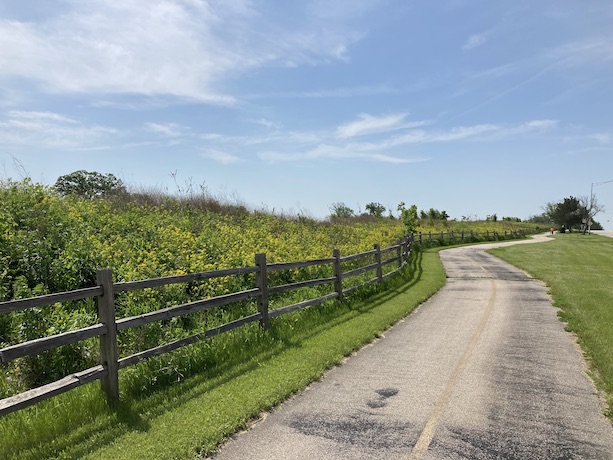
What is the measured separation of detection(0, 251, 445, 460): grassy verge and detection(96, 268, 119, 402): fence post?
172mm

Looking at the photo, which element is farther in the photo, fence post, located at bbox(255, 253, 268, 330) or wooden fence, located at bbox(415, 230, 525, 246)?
wooden fence, located at bbox(415, 230, 525, 246)

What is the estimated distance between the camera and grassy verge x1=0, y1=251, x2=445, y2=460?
428 cm

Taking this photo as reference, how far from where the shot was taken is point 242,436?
4645mm

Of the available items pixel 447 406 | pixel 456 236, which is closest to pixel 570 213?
pixel 456 236

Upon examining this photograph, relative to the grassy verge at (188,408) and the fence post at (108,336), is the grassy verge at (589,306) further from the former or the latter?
the fence post at (108,336)

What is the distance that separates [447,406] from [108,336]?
4202 mm

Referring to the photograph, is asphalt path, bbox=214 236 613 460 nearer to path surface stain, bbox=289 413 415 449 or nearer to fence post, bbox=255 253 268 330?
path surface stain, bbox=289 413 415 449

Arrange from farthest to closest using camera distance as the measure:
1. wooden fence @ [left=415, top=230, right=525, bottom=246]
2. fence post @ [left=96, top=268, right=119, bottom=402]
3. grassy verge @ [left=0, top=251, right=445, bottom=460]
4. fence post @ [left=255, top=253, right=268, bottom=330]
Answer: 1. wooden fence @ [left=415, top=230, right=525, bottom=246]
2. fence post @ [left=255, top=253, right=268, bottom=330]
3. fence post @ [left=96, top=268, right=119, bottom=402]
4. grassy verge @ [left=0, top=251, right=445, bottom=460]

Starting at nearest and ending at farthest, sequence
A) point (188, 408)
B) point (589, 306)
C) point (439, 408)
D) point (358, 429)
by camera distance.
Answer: point (358, 429)
point (188, 408)
point (439, 408)
point (589, 306)

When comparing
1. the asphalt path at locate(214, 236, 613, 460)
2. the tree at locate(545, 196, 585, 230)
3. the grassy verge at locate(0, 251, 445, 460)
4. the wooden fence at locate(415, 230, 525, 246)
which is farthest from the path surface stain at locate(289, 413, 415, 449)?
the tree at locate(545, 196, 585, 230)

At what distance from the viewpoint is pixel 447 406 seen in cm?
547

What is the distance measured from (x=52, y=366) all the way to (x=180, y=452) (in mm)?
3291

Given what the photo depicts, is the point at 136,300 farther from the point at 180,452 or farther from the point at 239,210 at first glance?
the point at 239,210

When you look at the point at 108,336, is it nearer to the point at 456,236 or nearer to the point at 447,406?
the point at 447,406
